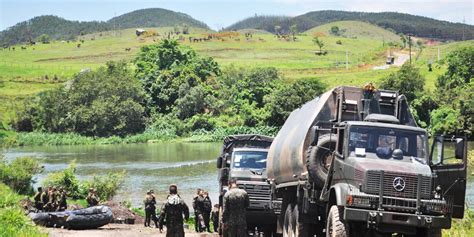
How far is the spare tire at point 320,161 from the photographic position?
1521cm

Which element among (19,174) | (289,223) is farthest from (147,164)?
(289,223)

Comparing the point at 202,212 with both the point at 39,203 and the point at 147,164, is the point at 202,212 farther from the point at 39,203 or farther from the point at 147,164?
the point at 147,164

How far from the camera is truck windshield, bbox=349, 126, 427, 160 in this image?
46.8 feet

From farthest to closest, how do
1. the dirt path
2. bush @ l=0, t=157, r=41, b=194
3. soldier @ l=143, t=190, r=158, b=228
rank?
bush @ l=0, t=157, r=41, b=194
soldier @ l=143, t=190, r=158, b=228
the dirt path

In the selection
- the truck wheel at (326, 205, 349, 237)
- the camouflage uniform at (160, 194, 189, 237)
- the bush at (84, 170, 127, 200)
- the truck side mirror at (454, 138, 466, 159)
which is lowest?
the bush at (84, 170, 127, 200)

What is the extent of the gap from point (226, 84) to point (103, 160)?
49.7 m

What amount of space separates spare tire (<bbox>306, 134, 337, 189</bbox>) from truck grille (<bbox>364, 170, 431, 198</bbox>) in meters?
1.90

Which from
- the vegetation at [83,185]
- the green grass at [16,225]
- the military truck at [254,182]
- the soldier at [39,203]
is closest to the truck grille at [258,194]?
the military truck at [254,182]

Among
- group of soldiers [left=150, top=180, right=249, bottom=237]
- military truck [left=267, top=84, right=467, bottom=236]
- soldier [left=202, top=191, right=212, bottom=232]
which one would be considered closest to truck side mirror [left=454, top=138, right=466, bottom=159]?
military truck [left=267, top=84, right=467, bottom=236]

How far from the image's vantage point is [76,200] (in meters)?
34.3

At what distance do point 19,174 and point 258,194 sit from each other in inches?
747

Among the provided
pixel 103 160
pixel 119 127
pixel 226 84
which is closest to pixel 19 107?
pixel 119 127

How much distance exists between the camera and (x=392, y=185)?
13.3 meters

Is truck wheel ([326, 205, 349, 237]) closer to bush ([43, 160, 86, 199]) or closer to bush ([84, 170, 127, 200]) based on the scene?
bush ([84, 170, 127, 200])
